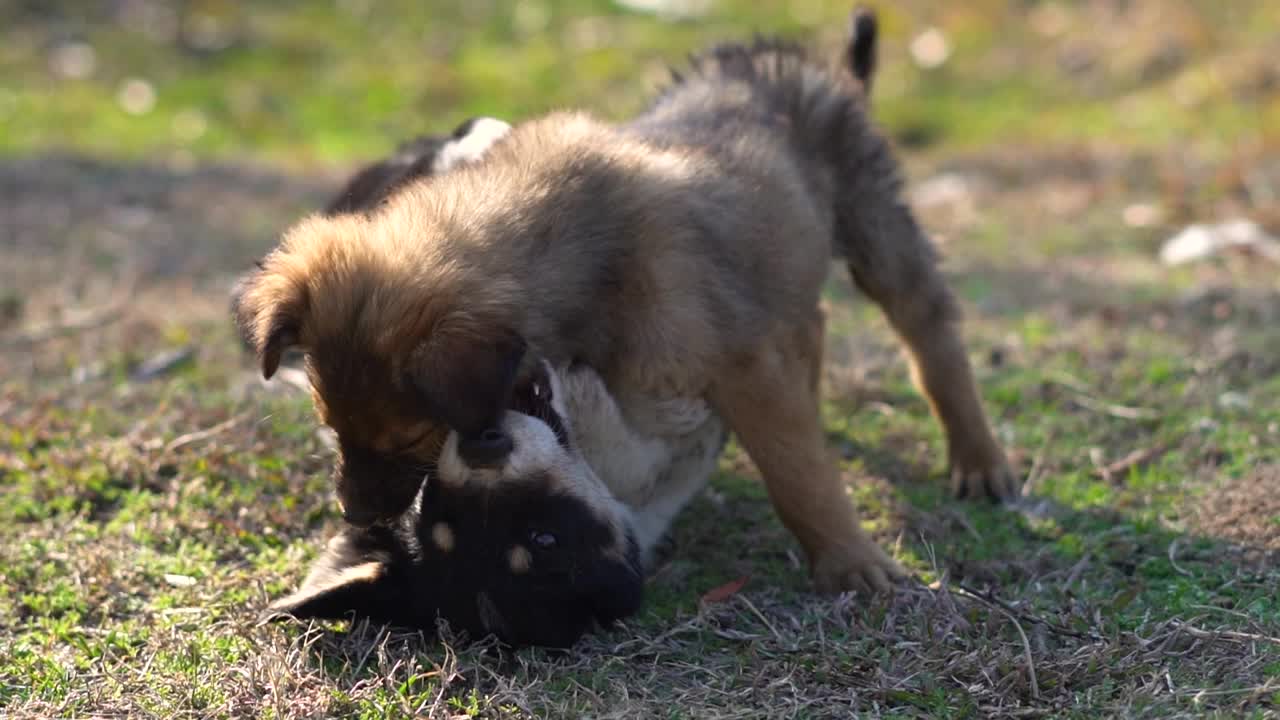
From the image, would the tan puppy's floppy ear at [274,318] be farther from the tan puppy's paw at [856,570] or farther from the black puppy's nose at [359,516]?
the tan puppy's paw at [856,570]

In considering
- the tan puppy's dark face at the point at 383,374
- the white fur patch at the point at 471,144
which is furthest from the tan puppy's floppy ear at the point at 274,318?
the white fur patch at the point at 471,144

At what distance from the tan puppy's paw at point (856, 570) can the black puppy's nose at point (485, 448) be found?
1.03 meters

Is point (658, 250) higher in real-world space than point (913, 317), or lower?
higher

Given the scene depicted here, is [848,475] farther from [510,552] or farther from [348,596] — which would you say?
[348,596]

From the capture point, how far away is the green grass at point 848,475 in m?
3.25

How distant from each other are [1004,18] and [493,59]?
4710 mm

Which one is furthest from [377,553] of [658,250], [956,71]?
[956,71]

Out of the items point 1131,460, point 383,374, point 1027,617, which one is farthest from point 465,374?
point 1131,460

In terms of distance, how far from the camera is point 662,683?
333cm

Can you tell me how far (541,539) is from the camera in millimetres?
3480

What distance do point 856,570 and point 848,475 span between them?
2.98ft

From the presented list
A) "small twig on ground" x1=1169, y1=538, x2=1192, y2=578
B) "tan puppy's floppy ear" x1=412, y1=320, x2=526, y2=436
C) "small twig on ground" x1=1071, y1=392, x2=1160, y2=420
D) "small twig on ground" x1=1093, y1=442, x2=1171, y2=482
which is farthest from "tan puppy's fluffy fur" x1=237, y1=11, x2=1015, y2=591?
"small twig on ground" x1=1169, y1=538, x2=1192, y2=578

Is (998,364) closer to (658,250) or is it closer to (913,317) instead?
(913,317)

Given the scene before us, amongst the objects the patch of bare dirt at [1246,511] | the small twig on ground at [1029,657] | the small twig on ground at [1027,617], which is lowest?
the patch of bare dirt at [1246,511]
